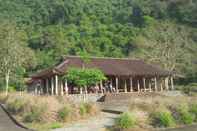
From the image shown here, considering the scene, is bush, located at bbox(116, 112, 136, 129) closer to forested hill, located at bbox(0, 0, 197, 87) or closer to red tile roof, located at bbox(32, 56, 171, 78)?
red tile roof, located at bbox(32, 56, 171, 78)

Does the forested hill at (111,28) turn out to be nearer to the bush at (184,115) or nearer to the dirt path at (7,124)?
the dirt path at (7,124)

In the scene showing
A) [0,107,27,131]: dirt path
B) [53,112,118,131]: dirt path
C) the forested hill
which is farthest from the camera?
the forested hill

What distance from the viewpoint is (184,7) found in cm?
8625

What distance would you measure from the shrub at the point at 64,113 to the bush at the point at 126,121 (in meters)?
3.94

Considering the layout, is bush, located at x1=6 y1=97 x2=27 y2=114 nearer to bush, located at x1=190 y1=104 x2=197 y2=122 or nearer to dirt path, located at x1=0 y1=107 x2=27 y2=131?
dirt path, located at x1=0 y1=107 x2=27 y2=131

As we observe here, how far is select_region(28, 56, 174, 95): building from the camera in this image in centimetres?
3928

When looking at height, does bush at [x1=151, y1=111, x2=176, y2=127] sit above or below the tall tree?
below

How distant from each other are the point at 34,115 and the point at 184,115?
8673 millimetres

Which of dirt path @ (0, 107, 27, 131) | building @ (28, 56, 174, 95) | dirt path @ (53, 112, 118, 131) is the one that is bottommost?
dirt path @ (0, 107, 27, 131)

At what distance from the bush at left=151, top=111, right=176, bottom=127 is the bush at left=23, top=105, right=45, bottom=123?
641cm

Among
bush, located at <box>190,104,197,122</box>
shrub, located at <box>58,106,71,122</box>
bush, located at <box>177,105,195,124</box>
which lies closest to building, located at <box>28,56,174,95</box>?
shrub, located at <box>58,106,71,122</box>

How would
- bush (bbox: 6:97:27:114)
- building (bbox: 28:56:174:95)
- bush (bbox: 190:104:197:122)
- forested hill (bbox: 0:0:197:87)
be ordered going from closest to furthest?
bush (bbox: 190:104:197:122), bush (bbox: 6:97:27:114), building (bbox: 28:56:174:95), forested hill (bbox: 0:0:197:87)

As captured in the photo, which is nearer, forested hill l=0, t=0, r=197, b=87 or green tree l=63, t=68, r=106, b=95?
green tree l=63, t=68, r=106, b=95

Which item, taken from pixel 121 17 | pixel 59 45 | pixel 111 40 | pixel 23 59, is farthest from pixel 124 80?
pixel 121 17
